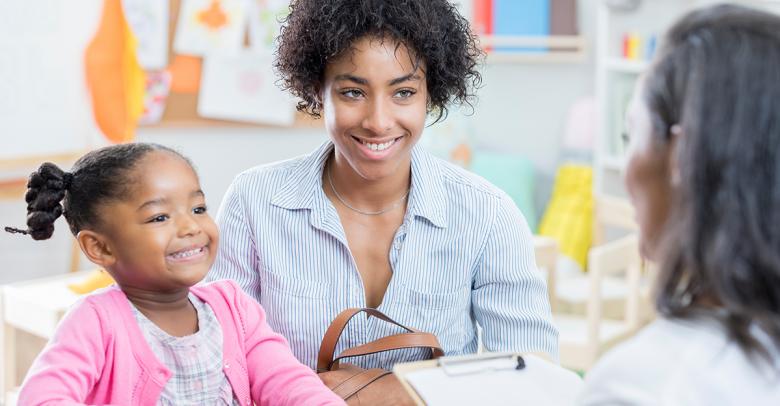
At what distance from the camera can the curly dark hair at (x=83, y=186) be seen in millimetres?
1434

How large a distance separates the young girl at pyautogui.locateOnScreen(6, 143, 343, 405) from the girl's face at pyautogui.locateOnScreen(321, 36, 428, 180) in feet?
1.21

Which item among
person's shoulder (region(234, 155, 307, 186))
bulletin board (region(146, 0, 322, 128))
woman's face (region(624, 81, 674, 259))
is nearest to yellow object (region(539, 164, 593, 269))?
bulletin board (region(146, 0, 322, 128))

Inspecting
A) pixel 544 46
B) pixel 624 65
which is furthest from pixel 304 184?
pixel 544 46

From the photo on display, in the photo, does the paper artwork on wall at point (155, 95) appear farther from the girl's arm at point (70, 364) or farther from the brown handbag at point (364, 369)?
the girl's arm at point (70, 364)

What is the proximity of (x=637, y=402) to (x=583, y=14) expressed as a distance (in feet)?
12.5

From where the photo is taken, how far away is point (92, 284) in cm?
278

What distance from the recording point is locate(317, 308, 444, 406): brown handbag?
1.56 meters

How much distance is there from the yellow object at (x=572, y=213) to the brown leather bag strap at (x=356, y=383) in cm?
262

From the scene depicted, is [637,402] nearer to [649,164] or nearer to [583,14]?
[649,164]

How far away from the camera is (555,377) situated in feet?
4.54

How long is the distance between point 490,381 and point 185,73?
9.23ft

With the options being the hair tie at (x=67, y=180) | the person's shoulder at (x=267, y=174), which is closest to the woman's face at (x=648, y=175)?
the hair tie at (x=67, y=180)

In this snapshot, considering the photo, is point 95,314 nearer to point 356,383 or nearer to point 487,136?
point 356,383

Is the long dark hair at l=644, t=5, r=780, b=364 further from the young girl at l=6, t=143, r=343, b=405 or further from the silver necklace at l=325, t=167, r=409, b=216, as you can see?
the silver necklace at l=325, t=167, r=409, b=216
